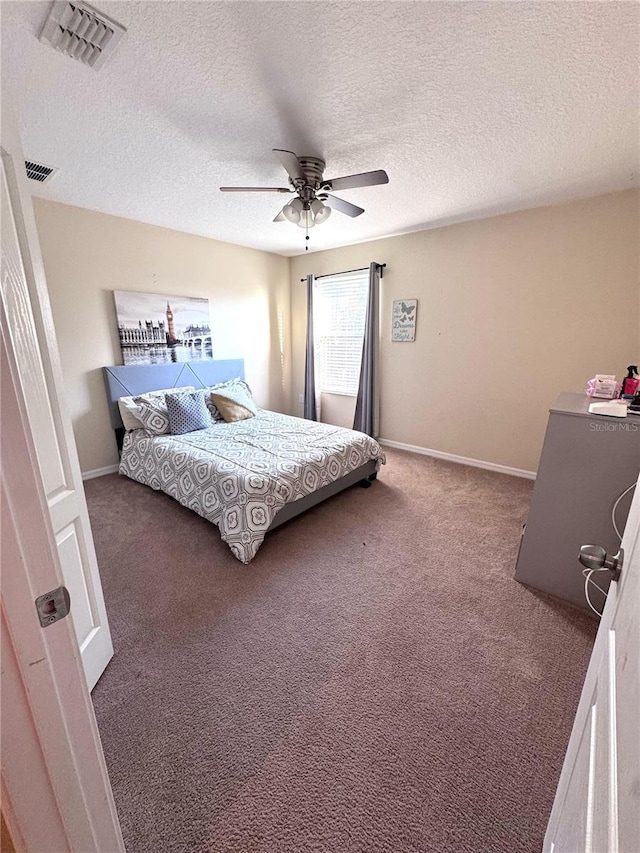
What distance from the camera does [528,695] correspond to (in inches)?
54.1

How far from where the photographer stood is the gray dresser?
1.63m

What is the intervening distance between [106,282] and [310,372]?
2.54 m

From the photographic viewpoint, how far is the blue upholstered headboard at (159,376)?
11.1 ft

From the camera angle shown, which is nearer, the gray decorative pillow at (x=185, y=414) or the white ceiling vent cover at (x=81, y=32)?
the white ceiling vent cover at (x=81, y=32)

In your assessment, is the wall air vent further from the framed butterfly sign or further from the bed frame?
the framed butterfly sign

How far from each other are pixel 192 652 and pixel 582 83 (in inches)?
123

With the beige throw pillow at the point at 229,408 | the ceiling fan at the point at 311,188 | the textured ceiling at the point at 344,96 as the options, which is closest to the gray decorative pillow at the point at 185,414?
the beige throw pillow at the point at 229,408

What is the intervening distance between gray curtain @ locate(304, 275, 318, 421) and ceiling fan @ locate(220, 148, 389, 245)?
7.38ft

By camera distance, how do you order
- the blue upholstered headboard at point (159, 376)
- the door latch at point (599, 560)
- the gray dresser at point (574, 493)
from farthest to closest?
the blue upholstered headboard at point (159, 376) < the gray dresser at point (574, 493) < the door latch at point (599, 560)

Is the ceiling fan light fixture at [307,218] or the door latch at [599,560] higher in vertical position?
the ceiling fan light fixture at [307,218]

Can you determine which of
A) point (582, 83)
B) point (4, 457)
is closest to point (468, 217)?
point (582, 83)

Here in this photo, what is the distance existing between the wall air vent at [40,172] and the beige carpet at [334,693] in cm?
251

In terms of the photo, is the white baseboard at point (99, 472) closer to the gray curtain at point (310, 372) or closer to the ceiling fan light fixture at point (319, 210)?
the gray curtain at point (310, 372)

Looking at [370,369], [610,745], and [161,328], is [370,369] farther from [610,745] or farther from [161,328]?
[610,745]
